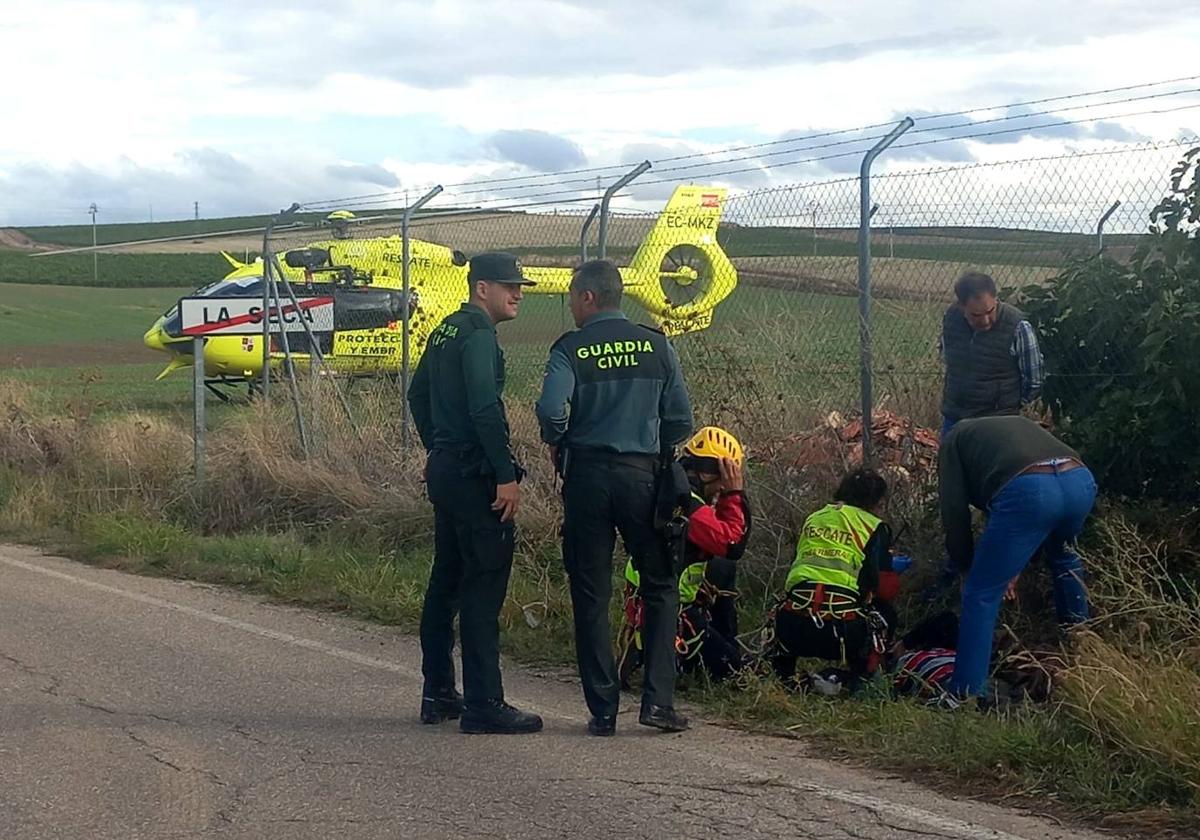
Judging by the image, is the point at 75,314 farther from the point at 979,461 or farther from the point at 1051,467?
the point at 1051,467

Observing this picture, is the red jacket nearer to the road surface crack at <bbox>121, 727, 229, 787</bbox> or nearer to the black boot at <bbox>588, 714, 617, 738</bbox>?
the black boot at <bbox>588, 714, 617, 738</bbox>

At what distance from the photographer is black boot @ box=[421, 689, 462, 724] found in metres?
6.95

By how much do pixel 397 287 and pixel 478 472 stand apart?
15418 millimetres

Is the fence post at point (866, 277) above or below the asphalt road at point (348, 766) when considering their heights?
above

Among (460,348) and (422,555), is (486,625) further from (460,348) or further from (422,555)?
(422,555)

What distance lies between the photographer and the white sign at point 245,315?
13812mm

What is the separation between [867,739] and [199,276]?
242ft

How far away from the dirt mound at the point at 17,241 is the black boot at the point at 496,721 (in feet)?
341

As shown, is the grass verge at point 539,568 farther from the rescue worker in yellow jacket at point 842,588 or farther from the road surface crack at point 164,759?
the road surface crack at point 164,759

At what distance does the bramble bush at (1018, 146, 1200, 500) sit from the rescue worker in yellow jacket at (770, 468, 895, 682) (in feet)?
4.29

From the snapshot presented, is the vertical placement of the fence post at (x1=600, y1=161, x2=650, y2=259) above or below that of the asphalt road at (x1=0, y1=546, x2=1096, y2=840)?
above

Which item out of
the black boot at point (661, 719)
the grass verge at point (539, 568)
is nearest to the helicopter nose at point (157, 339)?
the grass verge at point (539, 568)

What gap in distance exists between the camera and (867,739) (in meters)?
6.41

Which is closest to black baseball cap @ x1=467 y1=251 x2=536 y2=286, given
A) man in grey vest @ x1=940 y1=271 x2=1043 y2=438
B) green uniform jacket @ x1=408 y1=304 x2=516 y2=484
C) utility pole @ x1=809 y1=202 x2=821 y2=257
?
green uniform jacket @ x1=408 y1=304 x2=516 y2=484
